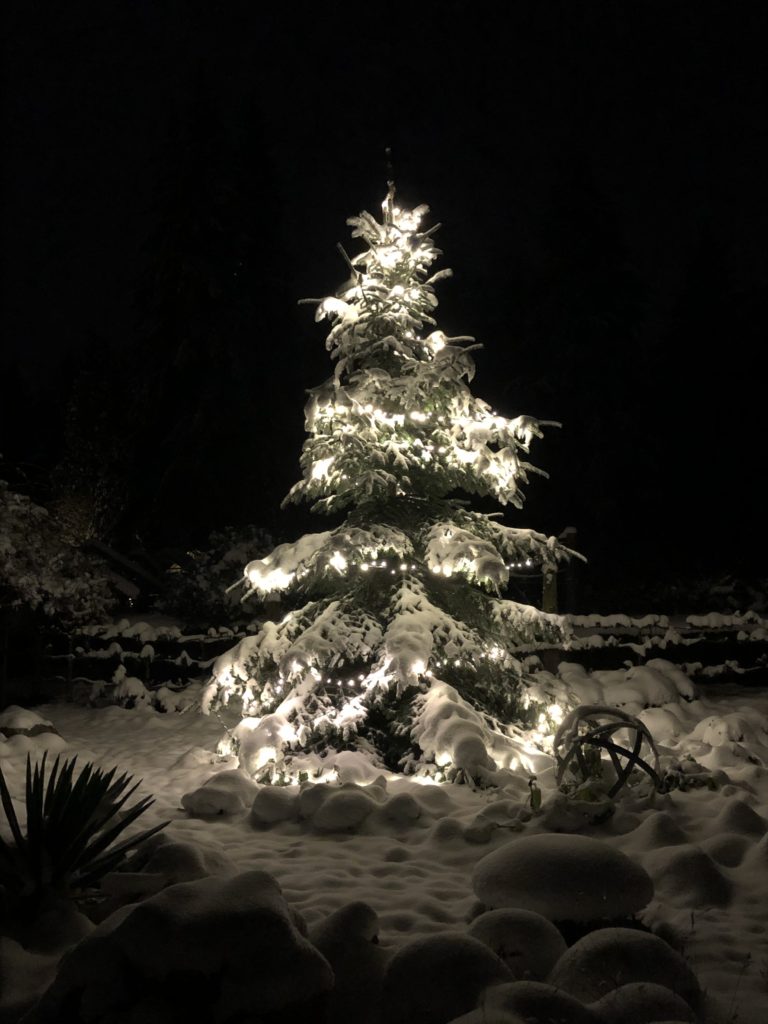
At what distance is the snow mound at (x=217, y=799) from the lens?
5.75m

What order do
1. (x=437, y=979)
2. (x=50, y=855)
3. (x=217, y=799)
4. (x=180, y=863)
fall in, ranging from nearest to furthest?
(x=437, y=979) < (x=50, y=855) < (x=180, y=863) < (x=217, y=799)

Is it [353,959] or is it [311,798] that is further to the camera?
[311,798]

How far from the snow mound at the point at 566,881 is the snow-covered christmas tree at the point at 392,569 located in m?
2.53

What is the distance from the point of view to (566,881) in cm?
348

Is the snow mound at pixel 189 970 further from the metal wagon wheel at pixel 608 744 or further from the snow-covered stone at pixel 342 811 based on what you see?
the metal wagon wheel at pixel 608 744

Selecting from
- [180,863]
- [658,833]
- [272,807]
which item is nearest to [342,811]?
[272,807]

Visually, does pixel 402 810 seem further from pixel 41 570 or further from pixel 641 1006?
pixel 41 570

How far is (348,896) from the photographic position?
4195 mm

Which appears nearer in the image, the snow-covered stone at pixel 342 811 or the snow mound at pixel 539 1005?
the snow mound at pixel 539 1005

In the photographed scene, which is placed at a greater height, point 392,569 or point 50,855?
point 392,569

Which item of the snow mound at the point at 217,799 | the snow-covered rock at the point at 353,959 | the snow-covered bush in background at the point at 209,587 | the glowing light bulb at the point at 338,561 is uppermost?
the snow-covered bush in background at the point at 209,587

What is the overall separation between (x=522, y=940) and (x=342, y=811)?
229 centimetres

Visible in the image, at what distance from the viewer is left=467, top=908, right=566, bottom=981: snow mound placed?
313 centimetres

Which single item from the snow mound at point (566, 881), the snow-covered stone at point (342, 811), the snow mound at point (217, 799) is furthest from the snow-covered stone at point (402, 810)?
the snow mound at point (566, 881)
